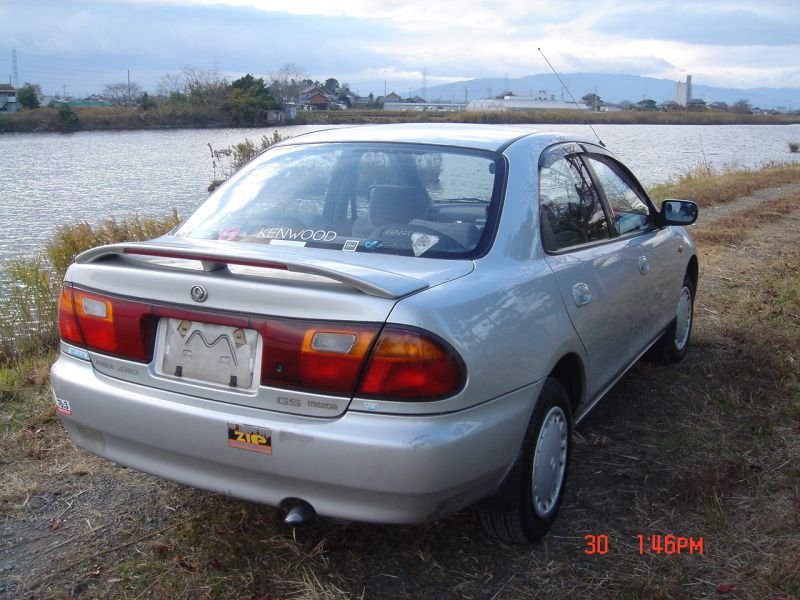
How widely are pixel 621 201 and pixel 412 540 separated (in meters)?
2.33

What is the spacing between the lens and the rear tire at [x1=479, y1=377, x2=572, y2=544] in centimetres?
281

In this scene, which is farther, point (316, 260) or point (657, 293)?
point (657, 293)

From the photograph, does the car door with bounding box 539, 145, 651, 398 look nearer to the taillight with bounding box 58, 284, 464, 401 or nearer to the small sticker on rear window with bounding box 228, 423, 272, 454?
the taillight with bounding box 58, 284, 464, 401

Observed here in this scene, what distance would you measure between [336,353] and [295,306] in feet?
0.64

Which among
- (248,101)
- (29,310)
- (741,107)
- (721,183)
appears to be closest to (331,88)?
(248,101)

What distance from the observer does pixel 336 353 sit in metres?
2.36

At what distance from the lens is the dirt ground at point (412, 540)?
9.08 ft

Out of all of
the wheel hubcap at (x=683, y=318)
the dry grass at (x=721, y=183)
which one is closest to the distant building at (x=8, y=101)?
the dry grass at (x=721, y=183)

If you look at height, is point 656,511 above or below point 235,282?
below

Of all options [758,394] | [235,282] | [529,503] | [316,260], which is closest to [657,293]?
[758,394]

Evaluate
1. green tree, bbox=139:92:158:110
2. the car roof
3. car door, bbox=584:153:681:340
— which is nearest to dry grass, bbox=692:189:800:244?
car door, bbox=584:153:681:340

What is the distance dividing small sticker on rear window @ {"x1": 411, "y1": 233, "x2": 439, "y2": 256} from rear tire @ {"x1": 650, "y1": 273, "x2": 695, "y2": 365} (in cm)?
266

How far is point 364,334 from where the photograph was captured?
2.34m

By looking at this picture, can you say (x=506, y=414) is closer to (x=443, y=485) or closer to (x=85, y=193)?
(x=443, y=485)
